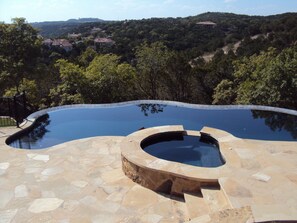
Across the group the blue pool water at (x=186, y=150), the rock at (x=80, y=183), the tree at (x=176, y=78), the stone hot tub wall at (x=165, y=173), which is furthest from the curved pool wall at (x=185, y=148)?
the tree at (x=176, y=78)

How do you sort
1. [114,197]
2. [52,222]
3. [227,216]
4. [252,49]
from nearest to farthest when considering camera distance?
[227,216] < [52,222] < [114,197] < [252,49]

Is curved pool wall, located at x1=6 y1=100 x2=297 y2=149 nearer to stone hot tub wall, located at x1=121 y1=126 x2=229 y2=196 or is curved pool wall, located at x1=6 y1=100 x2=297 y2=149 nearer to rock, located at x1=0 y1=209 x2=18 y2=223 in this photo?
stone hot tub wall, located at x1=121 y1=126 x2=229 y2=196

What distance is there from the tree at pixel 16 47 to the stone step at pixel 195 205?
42.5 feet

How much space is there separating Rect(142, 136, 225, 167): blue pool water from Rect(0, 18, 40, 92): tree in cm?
1095

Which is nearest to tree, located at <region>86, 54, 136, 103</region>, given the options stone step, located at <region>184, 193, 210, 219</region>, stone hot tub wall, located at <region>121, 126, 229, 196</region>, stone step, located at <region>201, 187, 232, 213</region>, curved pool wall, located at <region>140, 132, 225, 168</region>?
curved pool wall, located at <region>140, 132, 225, 168</region>

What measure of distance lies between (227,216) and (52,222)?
2421 millimetres

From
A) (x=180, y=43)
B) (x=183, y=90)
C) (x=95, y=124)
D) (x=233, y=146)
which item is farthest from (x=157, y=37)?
(x=233, y=146)

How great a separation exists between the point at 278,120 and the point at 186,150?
3.75m

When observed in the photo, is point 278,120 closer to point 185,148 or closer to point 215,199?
point 185,148

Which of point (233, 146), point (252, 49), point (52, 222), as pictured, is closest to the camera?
point (52, 222)

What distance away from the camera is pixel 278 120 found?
872cm

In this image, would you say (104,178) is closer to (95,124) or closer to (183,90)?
(95,124)

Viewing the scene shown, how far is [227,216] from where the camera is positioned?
3383mm

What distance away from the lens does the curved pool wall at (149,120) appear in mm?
7996
